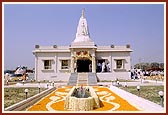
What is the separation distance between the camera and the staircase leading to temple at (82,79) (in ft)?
79.2

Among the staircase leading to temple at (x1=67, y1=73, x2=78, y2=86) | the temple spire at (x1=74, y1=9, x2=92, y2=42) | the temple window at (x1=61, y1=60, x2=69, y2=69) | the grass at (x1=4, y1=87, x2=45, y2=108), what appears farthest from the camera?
the temple spire at (x1=74, y1=9, x2=92, y2=42)

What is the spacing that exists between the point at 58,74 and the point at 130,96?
17342 millimetres

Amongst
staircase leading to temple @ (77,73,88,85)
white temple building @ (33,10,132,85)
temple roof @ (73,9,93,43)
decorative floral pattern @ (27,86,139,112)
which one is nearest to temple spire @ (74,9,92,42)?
temple roof @ (73,9,93,43)

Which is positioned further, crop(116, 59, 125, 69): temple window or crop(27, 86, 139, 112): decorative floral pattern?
crop(116, 59, 125, 69): temple window

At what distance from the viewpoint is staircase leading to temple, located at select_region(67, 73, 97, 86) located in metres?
24.1

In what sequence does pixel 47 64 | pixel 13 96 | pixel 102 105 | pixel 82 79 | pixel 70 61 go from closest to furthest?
pixel 102 105
pixel 13 96
pixel 82 79
pixel 70 61
pixel 47 64

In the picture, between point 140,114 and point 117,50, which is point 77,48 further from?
point 140,114

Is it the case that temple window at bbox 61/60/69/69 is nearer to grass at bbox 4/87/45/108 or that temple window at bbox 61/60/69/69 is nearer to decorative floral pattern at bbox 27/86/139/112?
Answer: grass at bbox 4/87/45/108

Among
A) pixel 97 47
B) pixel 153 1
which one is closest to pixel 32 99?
pixel 153 1

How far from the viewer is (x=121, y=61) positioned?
99.6ft

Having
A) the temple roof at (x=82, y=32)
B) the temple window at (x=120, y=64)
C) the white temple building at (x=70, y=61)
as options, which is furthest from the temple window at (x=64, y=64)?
the temple window at (x=120, y=64)

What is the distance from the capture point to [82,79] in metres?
25.7

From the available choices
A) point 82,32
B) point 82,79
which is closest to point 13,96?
point 82,79

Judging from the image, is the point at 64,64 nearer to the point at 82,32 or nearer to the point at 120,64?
the point at 82,32
